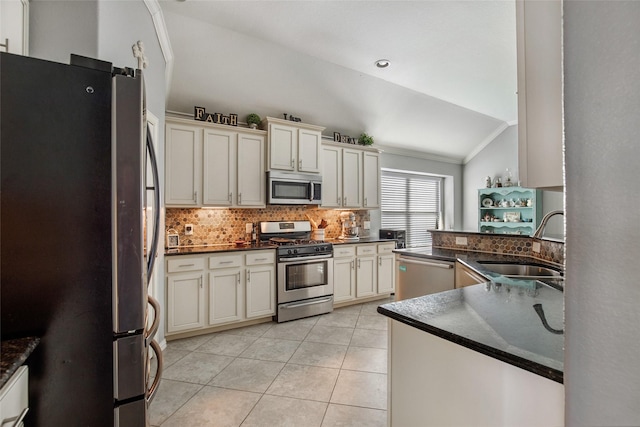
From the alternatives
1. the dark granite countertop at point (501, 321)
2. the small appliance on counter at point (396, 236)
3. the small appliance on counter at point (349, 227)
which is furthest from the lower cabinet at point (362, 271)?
the dark granite countertop at point (501, 321)

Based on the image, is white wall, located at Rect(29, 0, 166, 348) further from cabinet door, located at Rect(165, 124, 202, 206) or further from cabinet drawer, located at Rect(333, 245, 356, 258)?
cabinet drawer, located at Rect(333, 245, 356, 258)

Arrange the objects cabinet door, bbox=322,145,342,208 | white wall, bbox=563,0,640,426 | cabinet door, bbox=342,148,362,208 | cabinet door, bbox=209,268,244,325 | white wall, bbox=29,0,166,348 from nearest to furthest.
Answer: white wall, bbox=563,0,640,426 → white wall, bbox=29,0,166,348 → cabinet door, bbox=209,268,244,325 → cabinet door, bbox=322,145,342,208 → cabinet door, bbox=342,148,362,208

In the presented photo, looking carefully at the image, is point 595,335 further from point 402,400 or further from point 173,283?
point 173,283

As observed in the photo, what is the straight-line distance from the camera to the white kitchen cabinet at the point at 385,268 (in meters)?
4.43

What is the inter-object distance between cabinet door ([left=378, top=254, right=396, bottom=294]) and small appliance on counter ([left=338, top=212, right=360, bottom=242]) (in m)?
0.55

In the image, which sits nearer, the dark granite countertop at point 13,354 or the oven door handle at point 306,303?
the dark granite countertop at point 13,354

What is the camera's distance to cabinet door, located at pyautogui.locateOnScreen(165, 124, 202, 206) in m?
3.19

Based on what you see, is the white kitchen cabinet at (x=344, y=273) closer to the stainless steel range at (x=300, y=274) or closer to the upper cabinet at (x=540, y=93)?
the stainless steel range at (x=300, y=274)

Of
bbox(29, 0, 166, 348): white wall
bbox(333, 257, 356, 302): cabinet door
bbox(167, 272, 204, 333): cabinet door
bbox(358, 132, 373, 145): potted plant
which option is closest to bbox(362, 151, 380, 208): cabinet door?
bbox(358, 132, 373, 145): potted plant

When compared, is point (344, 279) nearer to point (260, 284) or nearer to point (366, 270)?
point (366, 270)

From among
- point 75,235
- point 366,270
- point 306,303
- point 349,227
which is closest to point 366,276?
point 366,270

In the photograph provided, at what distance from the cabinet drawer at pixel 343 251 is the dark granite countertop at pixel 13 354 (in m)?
3.29

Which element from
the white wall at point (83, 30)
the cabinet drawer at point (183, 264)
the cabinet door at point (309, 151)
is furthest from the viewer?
the cabinet door at point (309, 151)

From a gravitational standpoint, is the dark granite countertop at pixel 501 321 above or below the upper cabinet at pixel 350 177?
below
